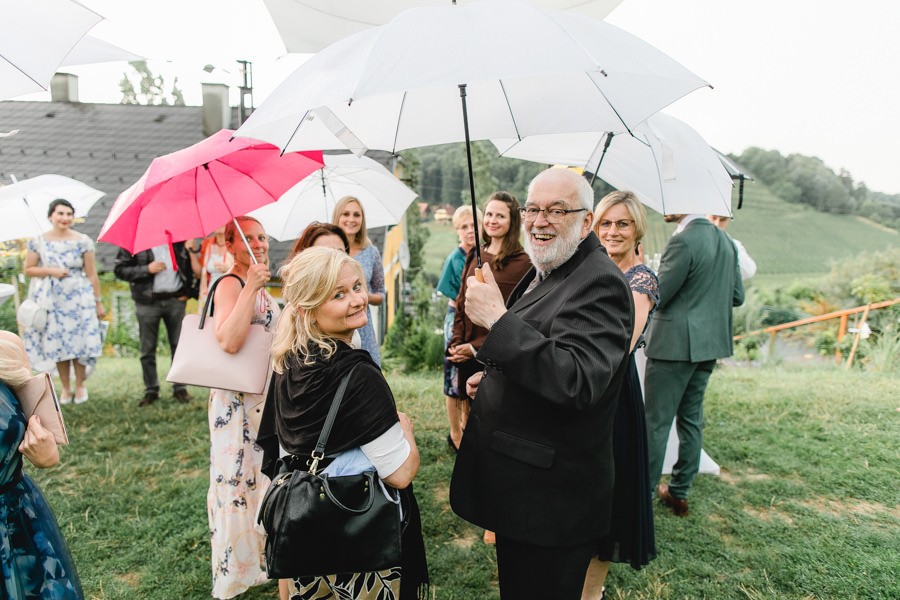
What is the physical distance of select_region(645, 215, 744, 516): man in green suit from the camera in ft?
11.5

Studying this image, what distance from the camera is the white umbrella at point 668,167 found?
2.79 metres

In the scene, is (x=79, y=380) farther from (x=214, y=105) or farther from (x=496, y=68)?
(x=214, y=105)

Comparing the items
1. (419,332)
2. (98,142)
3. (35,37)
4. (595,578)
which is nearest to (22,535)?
(35,37)

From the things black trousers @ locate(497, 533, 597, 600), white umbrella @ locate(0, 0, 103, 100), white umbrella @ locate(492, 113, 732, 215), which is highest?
white umbrella @ locate(0, 0, 103, 100)

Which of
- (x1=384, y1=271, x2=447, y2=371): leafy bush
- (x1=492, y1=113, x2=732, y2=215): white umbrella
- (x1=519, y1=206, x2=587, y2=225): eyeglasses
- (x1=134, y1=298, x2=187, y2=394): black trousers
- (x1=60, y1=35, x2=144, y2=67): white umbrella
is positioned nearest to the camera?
(x1=519, y1=206, x2=587, y2=225): eyeglasses

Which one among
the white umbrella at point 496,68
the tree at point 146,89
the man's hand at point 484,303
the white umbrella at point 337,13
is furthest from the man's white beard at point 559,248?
the tree at point 146,89

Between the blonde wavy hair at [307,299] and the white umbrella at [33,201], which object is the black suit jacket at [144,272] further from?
the blonde wavy hair at [307,299]

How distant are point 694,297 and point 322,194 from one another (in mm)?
2883

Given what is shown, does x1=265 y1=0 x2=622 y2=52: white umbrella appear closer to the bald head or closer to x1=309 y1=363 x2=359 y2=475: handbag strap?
the bald head

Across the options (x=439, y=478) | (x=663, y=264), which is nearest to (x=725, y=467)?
(x=663, y=264)

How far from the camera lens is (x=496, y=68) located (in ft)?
5.27

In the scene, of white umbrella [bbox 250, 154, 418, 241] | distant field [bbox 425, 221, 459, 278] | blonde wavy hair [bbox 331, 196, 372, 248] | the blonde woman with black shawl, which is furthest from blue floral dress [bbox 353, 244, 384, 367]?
distant field [bbox 425, 221, 459, 278]

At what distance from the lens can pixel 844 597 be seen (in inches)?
111

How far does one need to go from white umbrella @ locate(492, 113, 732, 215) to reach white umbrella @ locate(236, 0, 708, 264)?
467 millimetres
